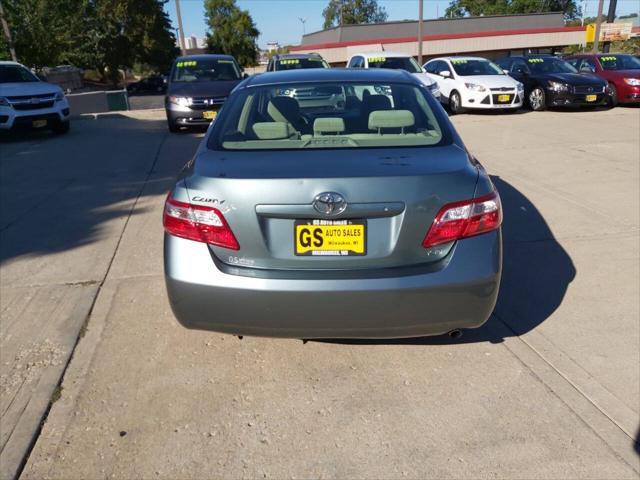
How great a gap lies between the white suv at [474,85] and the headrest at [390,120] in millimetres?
12264

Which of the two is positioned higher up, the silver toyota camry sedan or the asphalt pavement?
the silver toyota camry sedan

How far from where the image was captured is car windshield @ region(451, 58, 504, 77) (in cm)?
1575

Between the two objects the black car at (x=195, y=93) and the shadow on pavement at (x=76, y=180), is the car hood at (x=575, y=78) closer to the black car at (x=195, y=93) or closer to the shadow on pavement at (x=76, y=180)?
the black car at (x=195, y=93)

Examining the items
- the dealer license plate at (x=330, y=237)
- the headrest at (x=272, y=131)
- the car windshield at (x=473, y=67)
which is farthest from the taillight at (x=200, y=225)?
the car windshield at (x=473, y=67)

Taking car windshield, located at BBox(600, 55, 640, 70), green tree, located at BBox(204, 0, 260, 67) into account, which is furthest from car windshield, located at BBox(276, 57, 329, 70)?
green tree, located at BBox(204, 0, 260, 67)

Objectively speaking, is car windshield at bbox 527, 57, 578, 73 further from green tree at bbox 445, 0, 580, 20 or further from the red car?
green tree at bbox 445, 0, 580, 20

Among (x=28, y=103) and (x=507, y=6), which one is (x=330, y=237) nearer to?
(x=28, y=103)

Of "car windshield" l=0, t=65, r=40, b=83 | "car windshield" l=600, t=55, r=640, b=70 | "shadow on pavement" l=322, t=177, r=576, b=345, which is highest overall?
"car windshield" l=0, t=65, r=40, b=83

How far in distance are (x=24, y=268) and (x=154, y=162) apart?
4.96 metres

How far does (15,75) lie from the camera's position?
13211mm

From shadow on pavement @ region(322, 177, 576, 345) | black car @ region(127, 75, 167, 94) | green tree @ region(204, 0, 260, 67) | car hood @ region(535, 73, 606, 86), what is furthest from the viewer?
green tree @ region(204, 0, 260, 67)

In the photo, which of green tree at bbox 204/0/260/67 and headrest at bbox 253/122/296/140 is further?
green tree at bbox 204/0/260/67

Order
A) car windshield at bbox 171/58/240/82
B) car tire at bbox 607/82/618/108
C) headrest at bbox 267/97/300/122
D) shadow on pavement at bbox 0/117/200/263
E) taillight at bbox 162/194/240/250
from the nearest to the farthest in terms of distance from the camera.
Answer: taillight at bbox 162/194/240/250 → headrest at bbox 267/97/300/122 → shadow on pavement at bbox 0/117/200/263 → car windshield at bbox 171/58/240/82 → car tire at bbox 607/82/618/108

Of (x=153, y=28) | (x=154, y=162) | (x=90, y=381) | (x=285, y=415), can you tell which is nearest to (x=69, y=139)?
(x=154, y=162)
